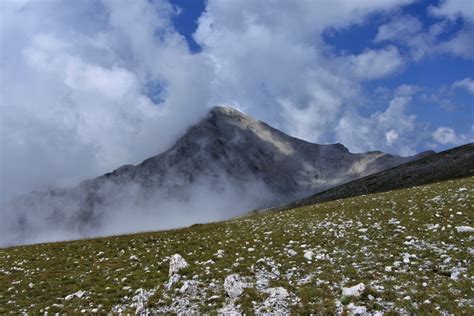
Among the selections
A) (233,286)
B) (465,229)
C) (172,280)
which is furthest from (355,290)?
(465,229)

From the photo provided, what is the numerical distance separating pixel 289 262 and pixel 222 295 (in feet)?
14.5

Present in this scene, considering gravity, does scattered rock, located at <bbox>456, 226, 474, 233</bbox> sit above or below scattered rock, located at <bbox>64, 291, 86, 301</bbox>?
below

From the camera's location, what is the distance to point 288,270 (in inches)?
691

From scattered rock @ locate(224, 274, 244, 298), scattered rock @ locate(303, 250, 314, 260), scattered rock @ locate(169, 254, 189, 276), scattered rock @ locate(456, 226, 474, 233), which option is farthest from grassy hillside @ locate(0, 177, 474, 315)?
scattered rock @ locate(169, 254, 189, 276)

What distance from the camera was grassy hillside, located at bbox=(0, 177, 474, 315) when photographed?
45.8ft

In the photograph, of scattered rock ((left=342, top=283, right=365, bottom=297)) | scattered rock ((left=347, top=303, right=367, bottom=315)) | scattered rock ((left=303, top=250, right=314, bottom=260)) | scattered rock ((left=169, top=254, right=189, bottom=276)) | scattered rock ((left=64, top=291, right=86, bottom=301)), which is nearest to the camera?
scattered rock ((left=347, top=303, right=367, bottom=315))

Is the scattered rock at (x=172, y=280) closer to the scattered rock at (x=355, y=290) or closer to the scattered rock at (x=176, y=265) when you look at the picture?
the scattered rock at (x=176, y=265)

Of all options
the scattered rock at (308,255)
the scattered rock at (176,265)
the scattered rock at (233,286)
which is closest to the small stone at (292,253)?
the scattered rock at (308,255)

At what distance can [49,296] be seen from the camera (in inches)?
698

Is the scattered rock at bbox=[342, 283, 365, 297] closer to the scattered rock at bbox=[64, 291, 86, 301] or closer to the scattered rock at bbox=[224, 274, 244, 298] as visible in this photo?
the scattered rock at bbox=[224, 274, 244, 298]

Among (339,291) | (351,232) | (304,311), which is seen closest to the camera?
(304,311)

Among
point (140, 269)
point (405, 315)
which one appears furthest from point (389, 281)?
point (140, 269)

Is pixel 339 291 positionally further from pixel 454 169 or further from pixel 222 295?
pixel 454 169

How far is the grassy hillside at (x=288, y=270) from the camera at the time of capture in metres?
14.0
